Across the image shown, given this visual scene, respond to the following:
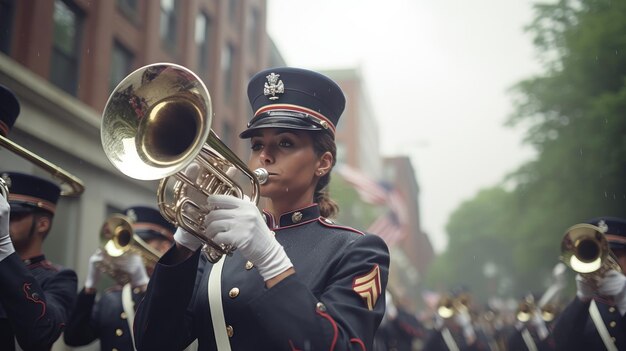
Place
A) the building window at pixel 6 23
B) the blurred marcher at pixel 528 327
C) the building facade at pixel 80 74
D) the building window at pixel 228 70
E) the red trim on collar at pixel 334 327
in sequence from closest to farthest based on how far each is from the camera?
the red trim on collar at pixel 334 327, the building window at pixel 6 23, the blurred marcher at pixel 528 327, the building facade at pixel 80 74, the building window at pixel 228 70

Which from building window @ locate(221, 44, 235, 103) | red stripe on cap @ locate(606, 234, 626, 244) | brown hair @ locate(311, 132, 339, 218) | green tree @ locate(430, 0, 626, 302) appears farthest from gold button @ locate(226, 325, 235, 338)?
building window @ locate(221, 44, 235, 103)

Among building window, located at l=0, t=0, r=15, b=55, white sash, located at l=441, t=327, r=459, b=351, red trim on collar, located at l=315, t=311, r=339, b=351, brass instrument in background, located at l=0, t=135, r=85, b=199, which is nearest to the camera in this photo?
red trim on collar, located at l=315, t=311, r=339, b=351

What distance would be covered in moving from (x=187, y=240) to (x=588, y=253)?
3.66 m

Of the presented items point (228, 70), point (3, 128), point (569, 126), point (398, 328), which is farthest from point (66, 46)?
point (569, 126)

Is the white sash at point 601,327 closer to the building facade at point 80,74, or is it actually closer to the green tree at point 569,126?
the building facade at point 80,74

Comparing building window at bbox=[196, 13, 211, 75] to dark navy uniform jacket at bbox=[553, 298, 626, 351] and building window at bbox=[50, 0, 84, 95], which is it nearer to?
building window at bbox=[50, 0, 84, 95]

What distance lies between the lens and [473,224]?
8156cm

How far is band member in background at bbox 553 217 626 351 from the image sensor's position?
5094mm

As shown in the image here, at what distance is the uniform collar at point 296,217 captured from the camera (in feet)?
10.7

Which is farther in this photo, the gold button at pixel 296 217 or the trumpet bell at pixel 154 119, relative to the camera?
the gold button at pixel 296 217

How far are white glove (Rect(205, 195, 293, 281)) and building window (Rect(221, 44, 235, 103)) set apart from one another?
774 inches

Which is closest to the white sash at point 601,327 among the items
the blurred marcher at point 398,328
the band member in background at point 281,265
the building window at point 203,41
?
the band member in background at point 281,265

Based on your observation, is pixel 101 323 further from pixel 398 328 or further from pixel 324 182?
pixel 398 328

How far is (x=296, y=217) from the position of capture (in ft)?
10.7
